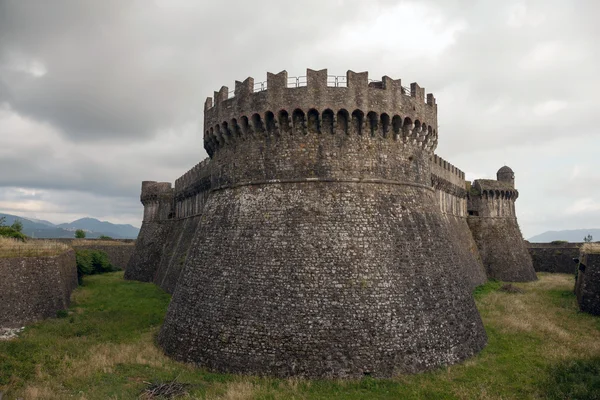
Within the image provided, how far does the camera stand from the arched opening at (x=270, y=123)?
16922mm

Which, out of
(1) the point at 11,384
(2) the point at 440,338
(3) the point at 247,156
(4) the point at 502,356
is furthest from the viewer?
(3) the point at 247,156

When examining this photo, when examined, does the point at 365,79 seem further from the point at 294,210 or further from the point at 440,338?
the point at 440,338

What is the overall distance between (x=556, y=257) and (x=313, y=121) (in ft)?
147

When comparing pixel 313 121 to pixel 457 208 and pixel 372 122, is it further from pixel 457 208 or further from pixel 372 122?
pixel 457 208

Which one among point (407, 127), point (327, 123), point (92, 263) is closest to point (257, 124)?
point (327, 123)

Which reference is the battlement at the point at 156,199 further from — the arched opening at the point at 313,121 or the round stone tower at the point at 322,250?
the arched opening at the point at 313,121

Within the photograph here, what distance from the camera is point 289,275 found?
15.0 metres

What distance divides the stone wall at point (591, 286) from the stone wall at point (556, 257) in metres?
22.9

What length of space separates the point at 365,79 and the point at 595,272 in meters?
21.4

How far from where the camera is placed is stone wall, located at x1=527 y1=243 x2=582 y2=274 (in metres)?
46.1

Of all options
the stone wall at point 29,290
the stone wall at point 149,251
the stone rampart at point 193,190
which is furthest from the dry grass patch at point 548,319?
the stone wall at point 149,251

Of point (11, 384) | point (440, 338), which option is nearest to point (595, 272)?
point (440, 338)

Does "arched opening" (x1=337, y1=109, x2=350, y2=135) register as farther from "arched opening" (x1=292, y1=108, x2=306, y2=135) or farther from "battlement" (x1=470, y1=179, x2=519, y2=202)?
"battlement" (x1=470, y1=179, x2=519, y2=202)

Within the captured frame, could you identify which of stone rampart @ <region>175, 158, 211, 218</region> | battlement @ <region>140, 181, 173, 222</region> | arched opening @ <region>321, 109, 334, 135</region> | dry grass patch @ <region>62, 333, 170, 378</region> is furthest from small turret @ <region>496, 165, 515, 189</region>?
dry grass patch @ <region>62, 333, 170, 378</region>
